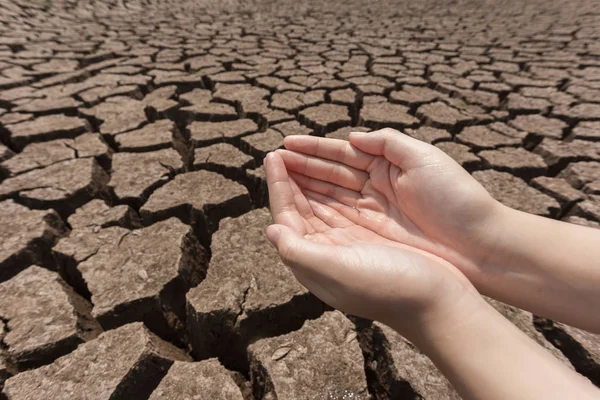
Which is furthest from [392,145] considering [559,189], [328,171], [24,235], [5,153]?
[5,153]

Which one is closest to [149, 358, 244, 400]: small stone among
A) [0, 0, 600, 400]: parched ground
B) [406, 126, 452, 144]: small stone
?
[0, 0, 600, 400]: parched ground

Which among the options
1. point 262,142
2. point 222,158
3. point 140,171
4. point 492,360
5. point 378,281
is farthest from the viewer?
point 262,142

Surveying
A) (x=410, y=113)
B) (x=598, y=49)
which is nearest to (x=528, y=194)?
(x=410, y=113)

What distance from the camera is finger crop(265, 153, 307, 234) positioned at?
3.64 ft

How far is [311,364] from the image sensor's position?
101 cm

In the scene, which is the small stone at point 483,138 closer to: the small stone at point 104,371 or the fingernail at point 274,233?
the fingernail at point 274,233

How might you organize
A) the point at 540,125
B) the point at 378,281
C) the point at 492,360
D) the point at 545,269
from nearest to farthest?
the point at 492,360, the point at 378,281, the point at 545,269, the point at 540,125

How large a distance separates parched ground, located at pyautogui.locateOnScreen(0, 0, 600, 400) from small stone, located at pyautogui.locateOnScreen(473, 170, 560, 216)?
11 millimetres

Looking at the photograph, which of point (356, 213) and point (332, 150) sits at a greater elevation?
point (332, 150)

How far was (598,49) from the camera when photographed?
3869 mm

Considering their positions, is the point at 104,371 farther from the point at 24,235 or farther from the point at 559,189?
the point at 559,189

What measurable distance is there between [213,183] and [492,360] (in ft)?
4.68

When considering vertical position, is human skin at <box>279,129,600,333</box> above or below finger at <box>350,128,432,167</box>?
below

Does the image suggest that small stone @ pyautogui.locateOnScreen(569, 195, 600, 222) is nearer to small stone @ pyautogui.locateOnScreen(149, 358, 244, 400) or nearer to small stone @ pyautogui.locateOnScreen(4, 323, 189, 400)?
small stone @ pyautogui.locateOnScreen(149, 358, 244, 400)
